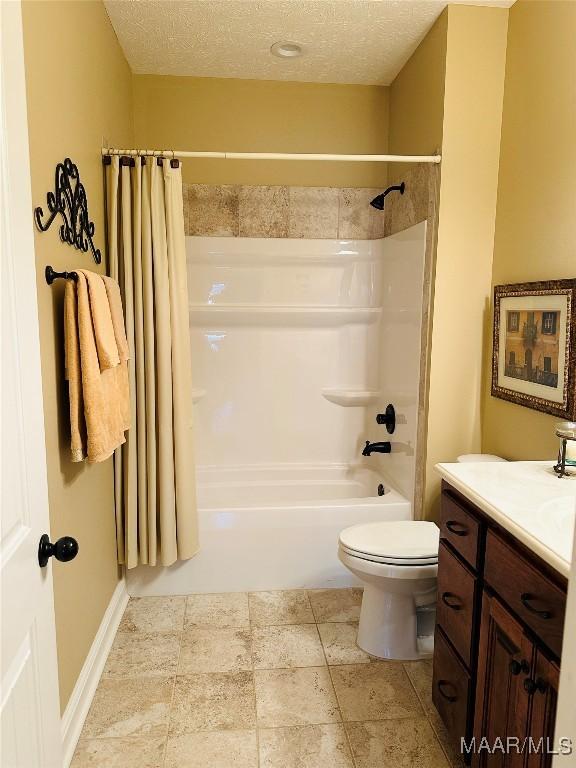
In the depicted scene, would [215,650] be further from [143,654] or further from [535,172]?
[535,172]

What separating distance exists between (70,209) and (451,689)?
1.93 m

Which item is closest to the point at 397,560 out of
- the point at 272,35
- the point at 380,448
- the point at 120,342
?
the point at 380,448

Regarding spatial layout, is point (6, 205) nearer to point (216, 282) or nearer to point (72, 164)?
point (72, 164)

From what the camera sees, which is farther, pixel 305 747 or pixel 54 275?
pixel 305 747

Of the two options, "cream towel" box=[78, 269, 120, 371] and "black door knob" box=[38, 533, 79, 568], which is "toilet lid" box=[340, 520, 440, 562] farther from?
"black door knob" box=[38, 533, 79, 568]

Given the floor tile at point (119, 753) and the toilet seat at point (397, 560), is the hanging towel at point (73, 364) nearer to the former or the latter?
the floor tile at point (119, 753)

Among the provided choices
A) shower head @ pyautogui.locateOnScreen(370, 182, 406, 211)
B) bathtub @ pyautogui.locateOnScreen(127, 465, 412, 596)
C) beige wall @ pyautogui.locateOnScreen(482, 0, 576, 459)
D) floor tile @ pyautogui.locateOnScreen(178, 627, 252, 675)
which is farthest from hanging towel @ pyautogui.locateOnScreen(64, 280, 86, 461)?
shower head @ pyautogui.locateOnScreen(370, 182, 406, 211)

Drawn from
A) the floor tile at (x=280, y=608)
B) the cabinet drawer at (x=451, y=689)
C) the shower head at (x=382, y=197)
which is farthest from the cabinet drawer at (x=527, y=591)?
the shower head at (x=382, y=197)

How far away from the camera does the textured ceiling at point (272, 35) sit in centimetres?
241

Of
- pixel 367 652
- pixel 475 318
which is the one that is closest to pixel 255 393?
pixel 475 318

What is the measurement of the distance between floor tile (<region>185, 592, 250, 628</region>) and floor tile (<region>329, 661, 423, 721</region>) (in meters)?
0.54

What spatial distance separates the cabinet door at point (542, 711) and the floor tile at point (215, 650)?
4.12ft

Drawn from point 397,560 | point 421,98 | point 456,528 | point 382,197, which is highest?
point 421,98

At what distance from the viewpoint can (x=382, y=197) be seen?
316 centimetres
